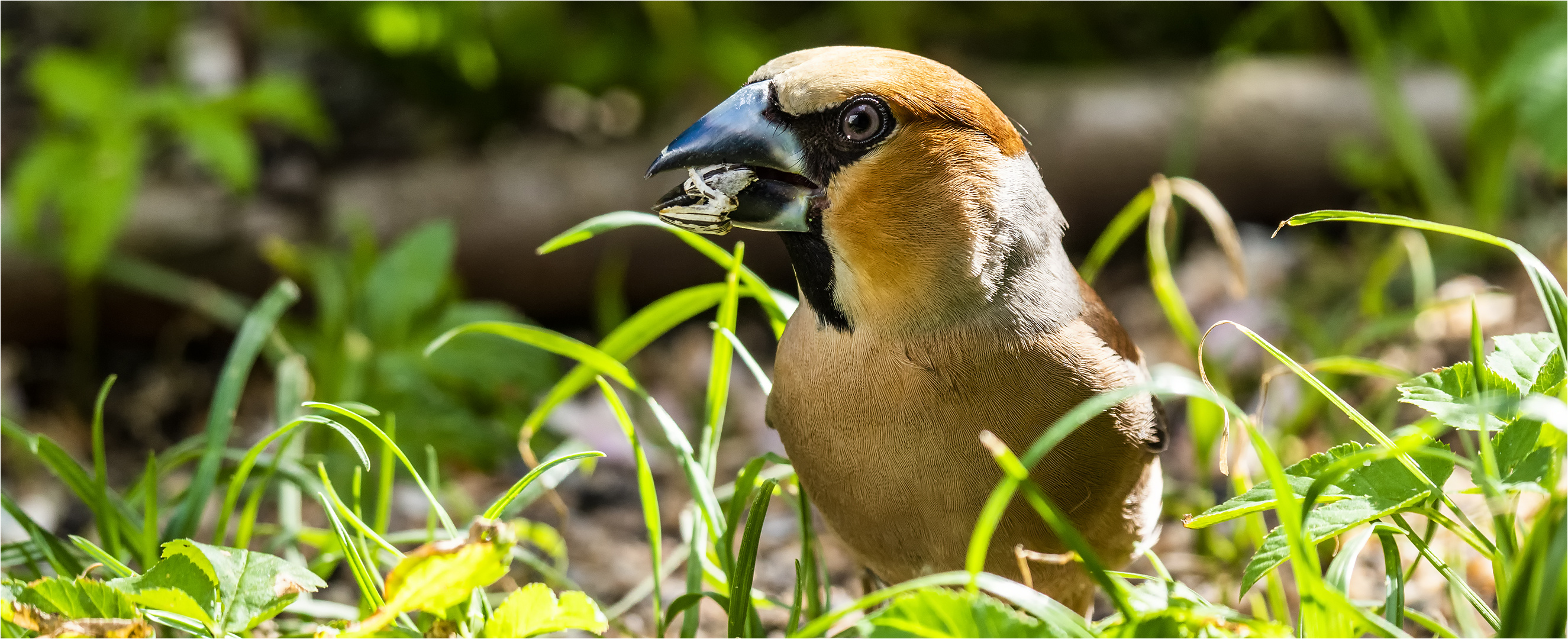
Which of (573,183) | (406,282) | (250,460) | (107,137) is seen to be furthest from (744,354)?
(573,183)

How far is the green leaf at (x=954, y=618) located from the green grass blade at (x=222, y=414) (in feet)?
4.79

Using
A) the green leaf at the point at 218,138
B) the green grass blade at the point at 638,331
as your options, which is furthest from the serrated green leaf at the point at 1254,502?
the green leaf at the point at 218,138

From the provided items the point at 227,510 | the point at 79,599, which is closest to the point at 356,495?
the point at 227,510

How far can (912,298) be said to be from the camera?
206 cm

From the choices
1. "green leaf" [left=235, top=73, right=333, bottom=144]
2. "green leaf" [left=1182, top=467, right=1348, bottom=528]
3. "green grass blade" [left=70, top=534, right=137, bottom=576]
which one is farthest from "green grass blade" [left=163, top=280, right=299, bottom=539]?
"green leaf" [left=1182, top=467, right=1348, bottom=528]

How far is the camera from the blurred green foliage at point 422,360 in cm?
329

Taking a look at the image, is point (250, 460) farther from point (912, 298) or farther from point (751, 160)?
point (912, 298)

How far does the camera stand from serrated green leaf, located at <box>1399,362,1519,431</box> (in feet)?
5.42

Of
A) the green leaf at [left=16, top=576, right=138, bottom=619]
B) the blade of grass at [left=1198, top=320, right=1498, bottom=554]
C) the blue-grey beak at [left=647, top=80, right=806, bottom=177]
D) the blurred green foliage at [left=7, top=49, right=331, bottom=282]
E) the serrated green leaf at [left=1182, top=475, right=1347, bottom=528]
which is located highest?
the blue-grey beak at [left=647, top=80, right=806, bottom=177]

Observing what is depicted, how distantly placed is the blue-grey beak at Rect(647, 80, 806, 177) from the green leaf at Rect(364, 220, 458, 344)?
5.35 ft

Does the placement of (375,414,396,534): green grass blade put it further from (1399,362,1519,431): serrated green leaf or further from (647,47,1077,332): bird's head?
(1399,362,1519,431): serrated green leaf

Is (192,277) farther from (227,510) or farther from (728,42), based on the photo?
(227,510)

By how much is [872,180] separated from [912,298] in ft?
0.68

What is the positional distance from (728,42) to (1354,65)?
262 cm
